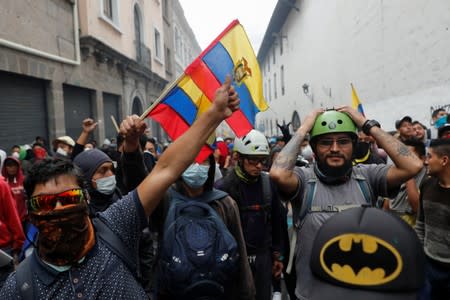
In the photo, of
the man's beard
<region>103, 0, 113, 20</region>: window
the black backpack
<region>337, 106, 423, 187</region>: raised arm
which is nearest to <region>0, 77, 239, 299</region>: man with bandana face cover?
the black backpack

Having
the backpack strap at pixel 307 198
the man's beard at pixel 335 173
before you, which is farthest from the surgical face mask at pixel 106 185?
the man's beard at pixel 335 173

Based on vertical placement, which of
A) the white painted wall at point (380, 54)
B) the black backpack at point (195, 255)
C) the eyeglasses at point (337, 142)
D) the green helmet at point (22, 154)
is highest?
the white painted wall at point (380, 54)

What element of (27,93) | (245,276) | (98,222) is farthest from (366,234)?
(27,93)

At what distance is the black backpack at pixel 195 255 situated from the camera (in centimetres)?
227

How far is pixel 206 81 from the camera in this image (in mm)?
2711

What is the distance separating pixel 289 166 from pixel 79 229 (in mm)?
1522

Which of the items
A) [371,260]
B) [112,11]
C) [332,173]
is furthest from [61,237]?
[112,11]

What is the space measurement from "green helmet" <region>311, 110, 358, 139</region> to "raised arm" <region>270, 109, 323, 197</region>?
0.05m

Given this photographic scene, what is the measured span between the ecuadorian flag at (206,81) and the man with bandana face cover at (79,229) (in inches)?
36.2

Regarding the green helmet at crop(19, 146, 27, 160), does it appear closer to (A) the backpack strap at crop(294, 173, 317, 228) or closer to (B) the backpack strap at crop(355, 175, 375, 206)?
(A) the backpack strap at crop(294, 173, 317, 228)

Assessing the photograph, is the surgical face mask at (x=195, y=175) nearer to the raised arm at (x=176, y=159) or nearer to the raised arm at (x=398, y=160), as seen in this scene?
the raised arm at (x=176, y=159)

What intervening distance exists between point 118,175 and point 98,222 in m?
1.53

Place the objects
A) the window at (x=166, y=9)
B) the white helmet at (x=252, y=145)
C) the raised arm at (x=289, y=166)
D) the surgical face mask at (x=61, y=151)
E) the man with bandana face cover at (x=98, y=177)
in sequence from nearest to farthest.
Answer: the raised arm at (x=289, y=166) → the man with bandana face cover at (x=98, y=177) → the white helmet at (x=252, y=145) → the surgical face mask at (x=61, y=151) → the window at (x=166, y=9)

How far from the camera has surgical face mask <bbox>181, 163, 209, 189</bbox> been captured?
270 centimetres
